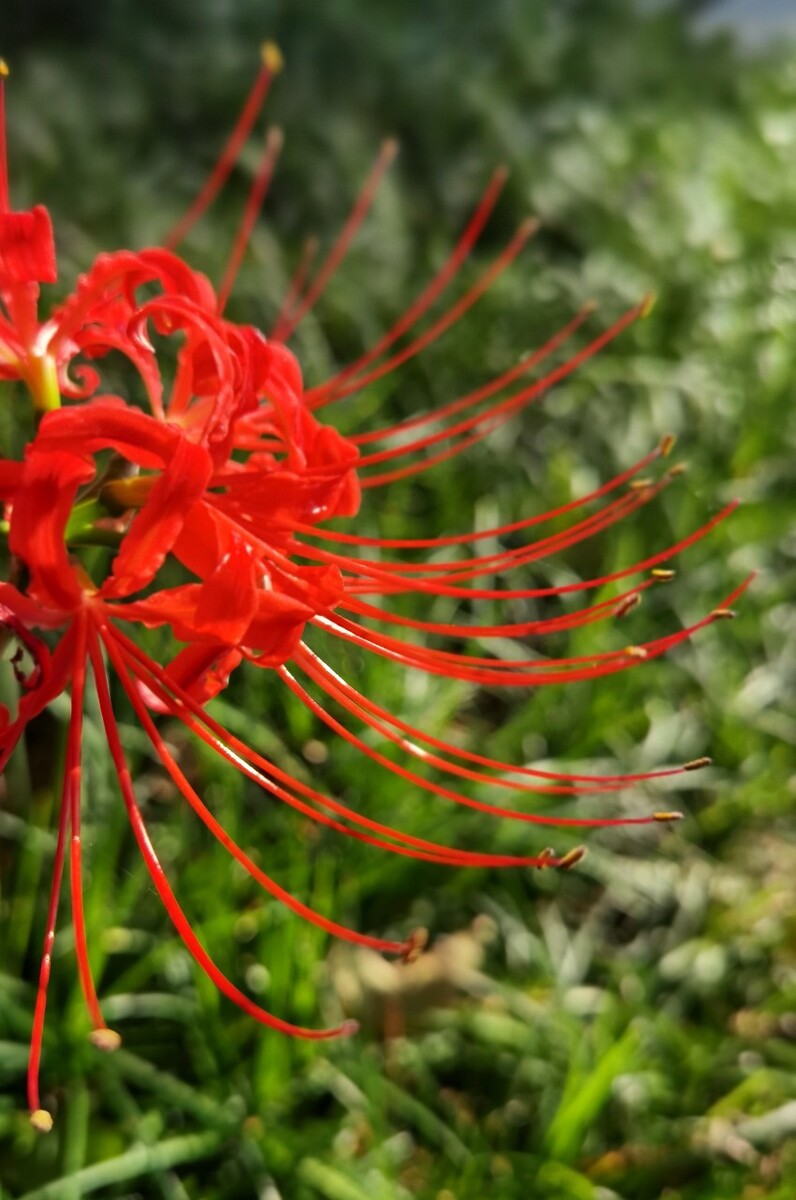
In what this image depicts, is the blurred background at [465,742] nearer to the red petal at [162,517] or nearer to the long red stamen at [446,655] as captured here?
the long red stamen at [446,655]

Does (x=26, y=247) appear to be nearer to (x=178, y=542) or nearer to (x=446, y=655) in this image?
(x=178, y=542)

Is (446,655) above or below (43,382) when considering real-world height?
below

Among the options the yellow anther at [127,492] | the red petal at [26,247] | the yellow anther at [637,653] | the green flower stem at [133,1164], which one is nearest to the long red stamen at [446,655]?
the yellow anther at [637,653]

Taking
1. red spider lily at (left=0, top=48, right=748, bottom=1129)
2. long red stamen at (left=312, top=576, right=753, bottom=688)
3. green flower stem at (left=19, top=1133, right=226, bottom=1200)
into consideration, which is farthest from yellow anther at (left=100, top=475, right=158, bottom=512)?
green flower stem at (left=19, top=1133, right=226, bottom=1200)

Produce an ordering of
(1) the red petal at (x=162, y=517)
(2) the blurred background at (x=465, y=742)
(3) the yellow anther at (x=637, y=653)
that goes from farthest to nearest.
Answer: (2) the blurred background at (x=465, y=742)
(3) the yellow anther at (x=637, y=653)
(1) the red petal at (x=162, y=517)

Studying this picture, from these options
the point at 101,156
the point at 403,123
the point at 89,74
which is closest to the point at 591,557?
the point at 101,156

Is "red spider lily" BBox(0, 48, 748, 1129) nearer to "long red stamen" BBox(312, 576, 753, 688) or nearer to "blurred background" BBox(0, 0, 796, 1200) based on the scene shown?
"long red stamen" BBox(312, 576, 753, 688)

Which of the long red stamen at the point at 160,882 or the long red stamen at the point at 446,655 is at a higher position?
the long red stamen at the point at 446,655

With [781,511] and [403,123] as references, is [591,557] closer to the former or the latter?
[781,511]

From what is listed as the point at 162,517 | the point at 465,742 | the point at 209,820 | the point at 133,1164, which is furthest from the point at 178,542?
the point at 465,742
